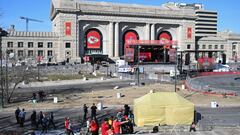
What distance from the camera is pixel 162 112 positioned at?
95.9 ft

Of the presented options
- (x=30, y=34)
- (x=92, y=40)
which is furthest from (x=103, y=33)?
(x=30, y=34)

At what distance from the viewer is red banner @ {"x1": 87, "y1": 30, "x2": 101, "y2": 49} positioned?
444 feet

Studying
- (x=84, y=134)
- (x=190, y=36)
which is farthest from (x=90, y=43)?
(x=84, y=134)

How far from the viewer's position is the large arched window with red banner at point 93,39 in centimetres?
13488

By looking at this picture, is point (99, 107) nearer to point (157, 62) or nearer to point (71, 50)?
point (157, 62)

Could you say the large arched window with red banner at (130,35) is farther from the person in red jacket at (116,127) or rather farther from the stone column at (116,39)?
the person in red jacket at (116,127)

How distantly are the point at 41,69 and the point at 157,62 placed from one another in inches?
1533

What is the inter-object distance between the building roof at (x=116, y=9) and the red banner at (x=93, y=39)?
7422mm

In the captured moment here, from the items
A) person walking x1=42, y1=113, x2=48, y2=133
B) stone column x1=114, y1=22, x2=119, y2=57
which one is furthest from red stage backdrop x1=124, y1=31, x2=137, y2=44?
person walking x1=42, y1=113, x2=48, y2=133

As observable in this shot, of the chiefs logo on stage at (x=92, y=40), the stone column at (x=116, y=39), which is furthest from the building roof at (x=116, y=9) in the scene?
the chiefs logo on stage at (x=92, y=40)

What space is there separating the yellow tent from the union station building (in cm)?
8912

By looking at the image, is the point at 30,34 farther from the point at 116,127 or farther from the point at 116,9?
the point at 116,127

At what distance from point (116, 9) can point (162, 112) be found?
365ft

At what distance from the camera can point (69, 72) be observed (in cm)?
9125
